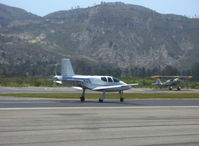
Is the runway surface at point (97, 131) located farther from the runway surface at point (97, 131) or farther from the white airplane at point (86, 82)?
the white airplane at point (86, 82)

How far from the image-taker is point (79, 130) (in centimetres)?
1844

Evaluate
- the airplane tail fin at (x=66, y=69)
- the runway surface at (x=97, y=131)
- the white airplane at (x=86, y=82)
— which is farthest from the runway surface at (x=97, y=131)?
the airplane tail fin at (x=66, y=69)

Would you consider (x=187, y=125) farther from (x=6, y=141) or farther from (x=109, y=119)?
(x=6, y=141)

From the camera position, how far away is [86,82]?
41.3 metres

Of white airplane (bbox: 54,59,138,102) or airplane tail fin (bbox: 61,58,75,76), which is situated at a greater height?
airplane tail fin (bbox: 61,58,75,76)

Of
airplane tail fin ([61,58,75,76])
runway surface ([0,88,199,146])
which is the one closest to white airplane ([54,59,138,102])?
airplane tail fin ([61,58,75,76])

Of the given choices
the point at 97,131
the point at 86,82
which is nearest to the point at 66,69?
the point at 86,82

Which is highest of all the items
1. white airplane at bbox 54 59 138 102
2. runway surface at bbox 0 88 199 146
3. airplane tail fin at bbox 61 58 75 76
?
airplane tail fin at bbox 61 58 75 76

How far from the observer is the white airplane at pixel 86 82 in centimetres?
4072

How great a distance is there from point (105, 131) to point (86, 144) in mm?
3277

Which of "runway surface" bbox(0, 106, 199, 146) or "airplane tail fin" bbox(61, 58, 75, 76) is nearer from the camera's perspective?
"runway surface" bbox(0, 106, 199, 146)

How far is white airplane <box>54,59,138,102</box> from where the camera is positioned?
4072 centimetres

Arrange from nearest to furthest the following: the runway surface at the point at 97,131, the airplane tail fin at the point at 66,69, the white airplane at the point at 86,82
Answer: the runway surface at the point at 97,131, the white airplane at the point at 86,82, the airplane tail fin at the point at 66,69

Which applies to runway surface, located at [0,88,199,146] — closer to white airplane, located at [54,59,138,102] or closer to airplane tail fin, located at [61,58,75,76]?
white airplane, located at [54,59,138,102]
